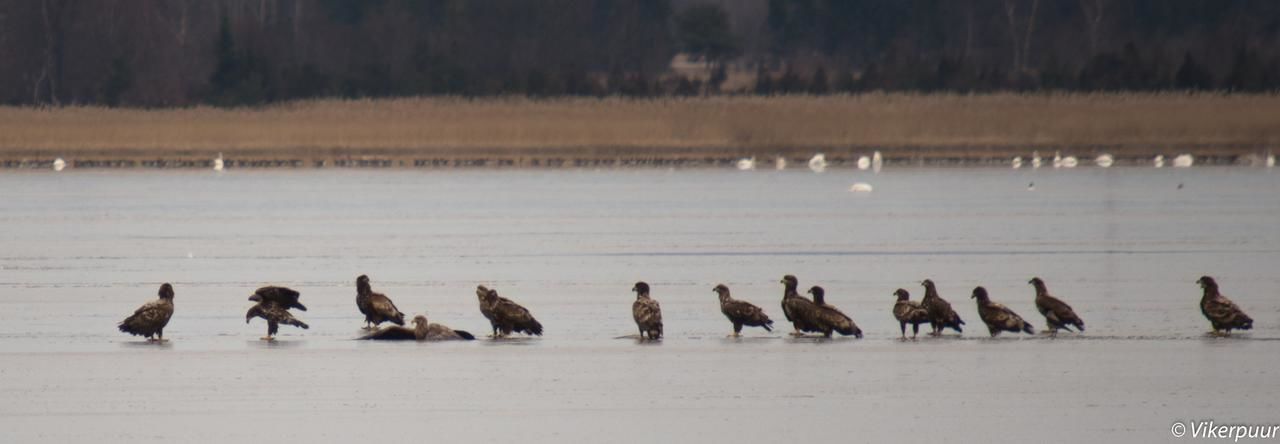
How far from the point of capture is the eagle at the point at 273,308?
11.0 metres

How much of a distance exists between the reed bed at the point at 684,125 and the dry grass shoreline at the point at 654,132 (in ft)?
0.11

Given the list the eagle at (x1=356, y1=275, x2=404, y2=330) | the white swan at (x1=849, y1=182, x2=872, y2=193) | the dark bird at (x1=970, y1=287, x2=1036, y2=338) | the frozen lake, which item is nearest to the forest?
the white swan at (x1=849, y1=182, x2=872, y2=193)

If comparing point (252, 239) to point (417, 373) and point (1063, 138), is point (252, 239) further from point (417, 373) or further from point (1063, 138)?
point (1063, 138)

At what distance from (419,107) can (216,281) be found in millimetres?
22348

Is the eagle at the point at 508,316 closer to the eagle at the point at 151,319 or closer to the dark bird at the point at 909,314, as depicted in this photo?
the eagle at the point at 151,319

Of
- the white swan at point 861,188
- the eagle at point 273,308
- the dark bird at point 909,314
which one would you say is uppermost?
the white swan at point 861,188

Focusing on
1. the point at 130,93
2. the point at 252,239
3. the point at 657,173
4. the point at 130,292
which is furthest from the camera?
the point at 130,93

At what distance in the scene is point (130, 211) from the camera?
23625 millimetres

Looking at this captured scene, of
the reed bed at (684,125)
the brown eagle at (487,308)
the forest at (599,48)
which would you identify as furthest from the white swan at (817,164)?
the brown eagle at (487,308)

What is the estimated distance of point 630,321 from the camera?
11766 mm

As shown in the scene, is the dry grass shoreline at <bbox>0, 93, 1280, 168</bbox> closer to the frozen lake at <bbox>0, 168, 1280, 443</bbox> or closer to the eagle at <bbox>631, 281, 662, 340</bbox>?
the frozen lake at <bbox>0, 168, 1280, 443</bbox>

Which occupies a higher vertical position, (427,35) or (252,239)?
(427,35)

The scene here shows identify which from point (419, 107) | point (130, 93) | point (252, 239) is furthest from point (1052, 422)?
point (130, 93)

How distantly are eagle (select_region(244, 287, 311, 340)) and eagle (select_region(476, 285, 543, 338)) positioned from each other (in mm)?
992
